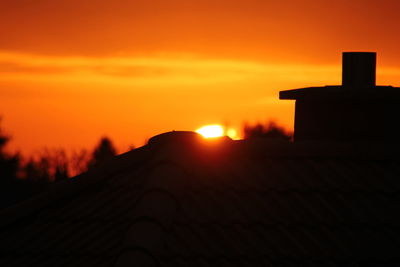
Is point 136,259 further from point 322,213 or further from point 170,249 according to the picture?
point 322,213

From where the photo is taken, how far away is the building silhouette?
775 centimetres

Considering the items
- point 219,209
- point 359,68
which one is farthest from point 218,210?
point 359,68

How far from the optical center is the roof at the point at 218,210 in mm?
7746

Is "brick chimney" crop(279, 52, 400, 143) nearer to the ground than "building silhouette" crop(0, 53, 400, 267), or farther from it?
farther from it

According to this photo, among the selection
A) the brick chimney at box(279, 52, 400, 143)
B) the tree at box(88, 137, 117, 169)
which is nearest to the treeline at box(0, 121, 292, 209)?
the tree at box(88, 137, 117, 169)

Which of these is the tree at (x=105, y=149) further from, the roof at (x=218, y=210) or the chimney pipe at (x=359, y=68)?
the roof at (x=218, y=210)

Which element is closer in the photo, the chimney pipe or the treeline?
the chimney pipe

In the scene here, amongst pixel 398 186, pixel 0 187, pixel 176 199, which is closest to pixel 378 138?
pixel 398 186

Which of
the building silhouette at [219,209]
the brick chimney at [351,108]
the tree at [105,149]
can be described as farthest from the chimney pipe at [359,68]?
the tree at [105,149]

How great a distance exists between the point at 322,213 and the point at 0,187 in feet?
192

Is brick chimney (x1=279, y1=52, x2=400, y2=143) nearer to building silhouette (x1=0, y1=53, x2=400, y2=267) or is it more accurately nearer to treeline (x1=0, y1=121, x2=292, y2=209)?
building silhouette (x1=0, y1=53, x2=400, y2=267)

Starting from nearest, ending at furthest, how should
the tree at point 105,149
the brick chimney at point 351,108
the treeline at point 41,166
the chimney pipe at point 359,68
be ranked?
the brick chimney at point 351,108 < the chimney pipe at point 359,68 < the treeline at point 41,166 < the tree at point 105,149

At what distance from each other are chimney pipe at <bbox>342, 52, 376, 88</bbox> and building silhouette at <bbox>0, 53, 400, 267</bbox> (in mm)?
2592

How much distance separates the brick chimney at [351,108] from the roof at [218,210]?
180 centimetres
